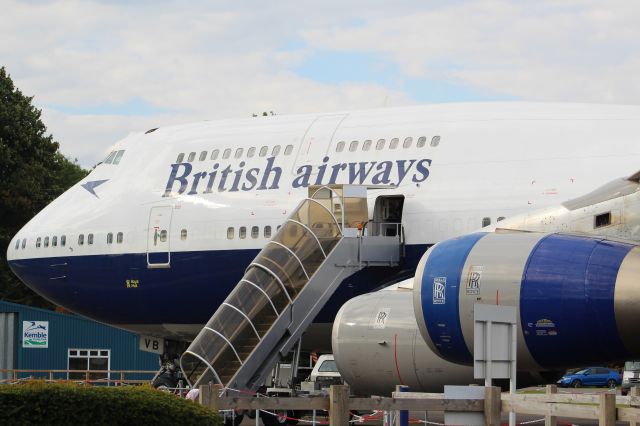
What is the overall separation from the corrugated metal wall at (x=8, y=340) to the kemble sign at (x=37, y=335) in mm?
577

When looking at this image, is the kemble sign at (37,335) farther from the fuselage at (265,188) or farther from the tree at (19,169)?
the fuselage at (265,188)

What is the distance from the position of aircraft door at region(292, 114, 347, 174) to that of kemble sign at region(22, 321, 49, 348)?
24.5 meters

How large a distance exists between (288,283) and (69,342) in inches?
1034

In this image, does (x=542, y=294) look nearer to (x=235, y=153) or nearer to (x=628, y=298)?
(x=628, y=298)

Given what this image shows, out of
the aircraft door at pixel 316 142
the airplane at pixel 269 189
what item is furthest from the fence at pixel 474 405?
the aircraft door at pixel 316 142

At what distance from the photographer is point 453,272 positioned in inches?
687

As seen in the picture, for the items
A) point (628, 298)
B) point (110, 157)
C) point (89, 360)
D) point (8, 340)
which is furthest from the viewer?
point (89, 360)

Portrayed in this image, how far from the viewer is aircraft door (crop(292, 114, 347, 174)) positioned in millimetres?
25484

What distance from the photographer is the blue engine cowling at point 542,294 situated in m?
16.2

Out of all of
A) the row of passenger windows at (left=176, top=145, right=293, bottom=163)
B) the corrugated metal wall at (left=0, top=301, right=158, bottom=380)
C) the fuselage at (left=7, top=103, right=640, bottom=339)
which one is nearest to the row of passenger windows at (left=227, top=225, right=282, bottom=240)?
the fuselage at (left=7, top=103, right=640, bottom=339)

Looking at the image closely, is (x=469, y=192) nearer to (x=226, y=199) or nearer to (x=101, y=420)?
A: (x=226, y=199)

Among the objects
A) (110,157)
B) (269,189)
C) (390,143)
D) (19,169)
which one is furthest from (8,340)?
(390,143)

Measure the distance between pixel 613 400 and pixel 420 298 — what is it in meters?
6.39

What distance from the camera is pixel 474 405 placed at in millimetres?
12461
